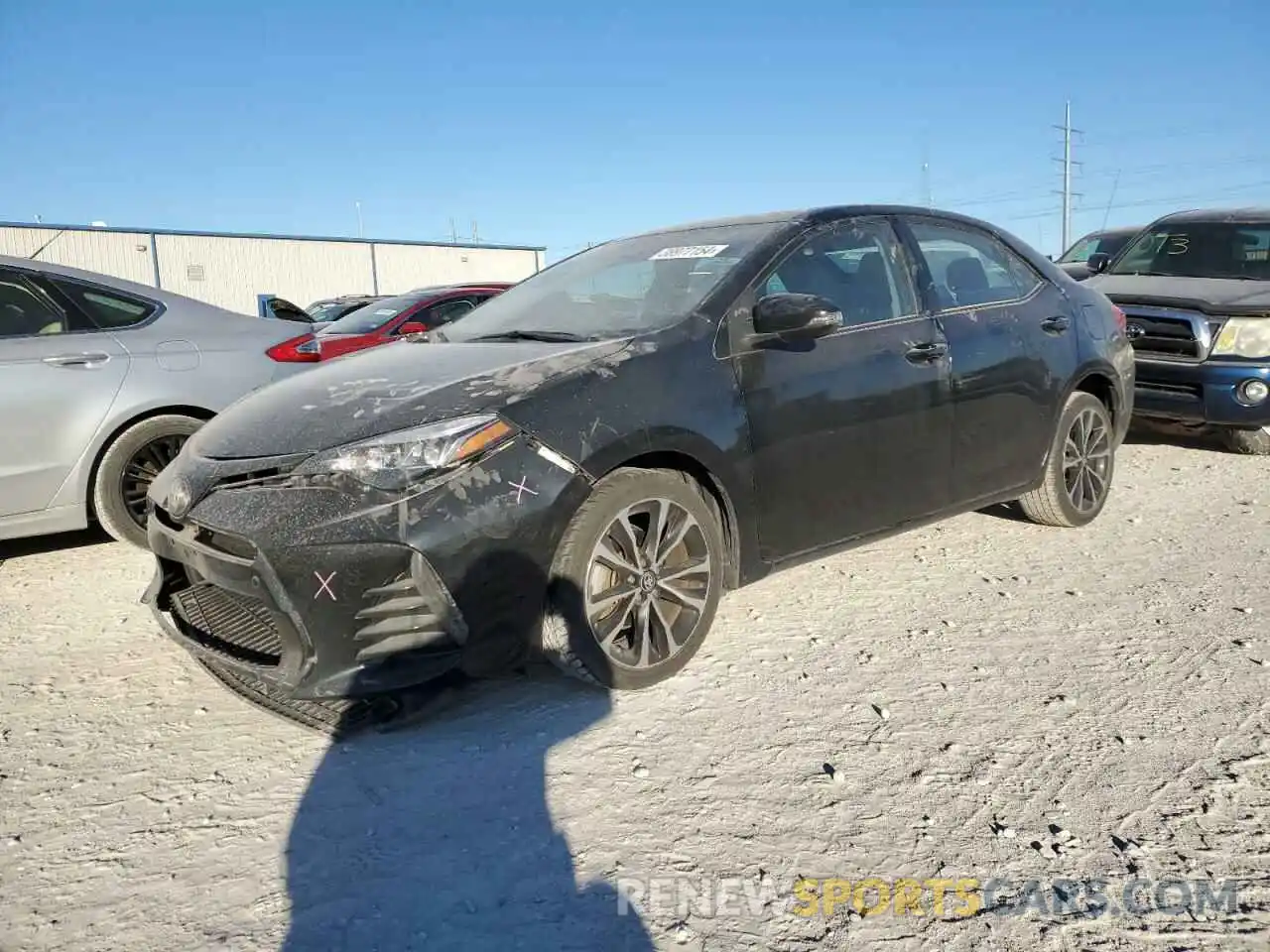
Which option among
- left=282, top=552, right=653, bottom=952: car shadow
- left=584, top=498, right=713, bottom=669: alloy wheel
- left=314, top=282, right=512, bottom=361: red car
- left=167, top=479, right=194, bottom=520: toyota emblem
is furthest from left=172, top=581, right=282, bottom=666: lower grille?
left=314, top=282, right=512, bottom=361: red car

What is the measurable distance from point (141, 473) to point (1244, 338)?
6.84m

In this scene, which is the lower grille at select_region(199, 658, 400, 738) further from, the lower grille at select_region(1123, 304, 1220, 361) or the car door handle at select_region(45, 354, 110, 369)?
the lower grille at select_region(1123, 304, 1220, 361)

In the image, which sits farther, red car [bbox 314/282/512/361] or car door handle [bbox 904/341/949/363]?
red car [bbox 314/282/512/361]

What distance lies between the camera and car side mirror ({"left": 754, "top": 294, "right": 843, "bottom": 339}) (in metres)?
3.27

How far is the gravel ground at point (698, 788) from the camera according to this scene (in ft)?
6.57

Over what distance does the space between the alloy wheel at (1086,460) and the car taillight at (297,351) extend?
160 inches

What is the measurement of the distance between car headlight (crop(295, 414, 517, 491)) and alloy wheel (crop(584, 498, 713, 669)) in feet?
1.74

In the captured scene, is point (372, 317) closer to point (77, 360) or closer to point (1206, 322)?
point (77, 360)

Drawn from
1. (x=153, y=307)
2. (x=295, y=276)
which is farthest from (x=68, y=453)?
(x=295, y=276)

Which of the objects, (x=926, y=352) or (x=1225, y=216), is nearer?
(x=926, y=352)

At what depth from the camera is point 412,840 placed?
7.57 ft

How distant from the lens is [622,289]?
3.83m

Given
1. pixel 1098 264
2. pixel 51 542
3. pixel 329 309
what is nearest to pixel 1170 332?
pixel 1098 264

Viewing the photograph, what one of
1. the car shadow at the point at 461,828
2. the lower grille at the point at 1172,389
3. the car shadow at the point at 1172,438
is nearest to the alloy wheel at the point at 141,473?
the car shadow at the point at 461,828
